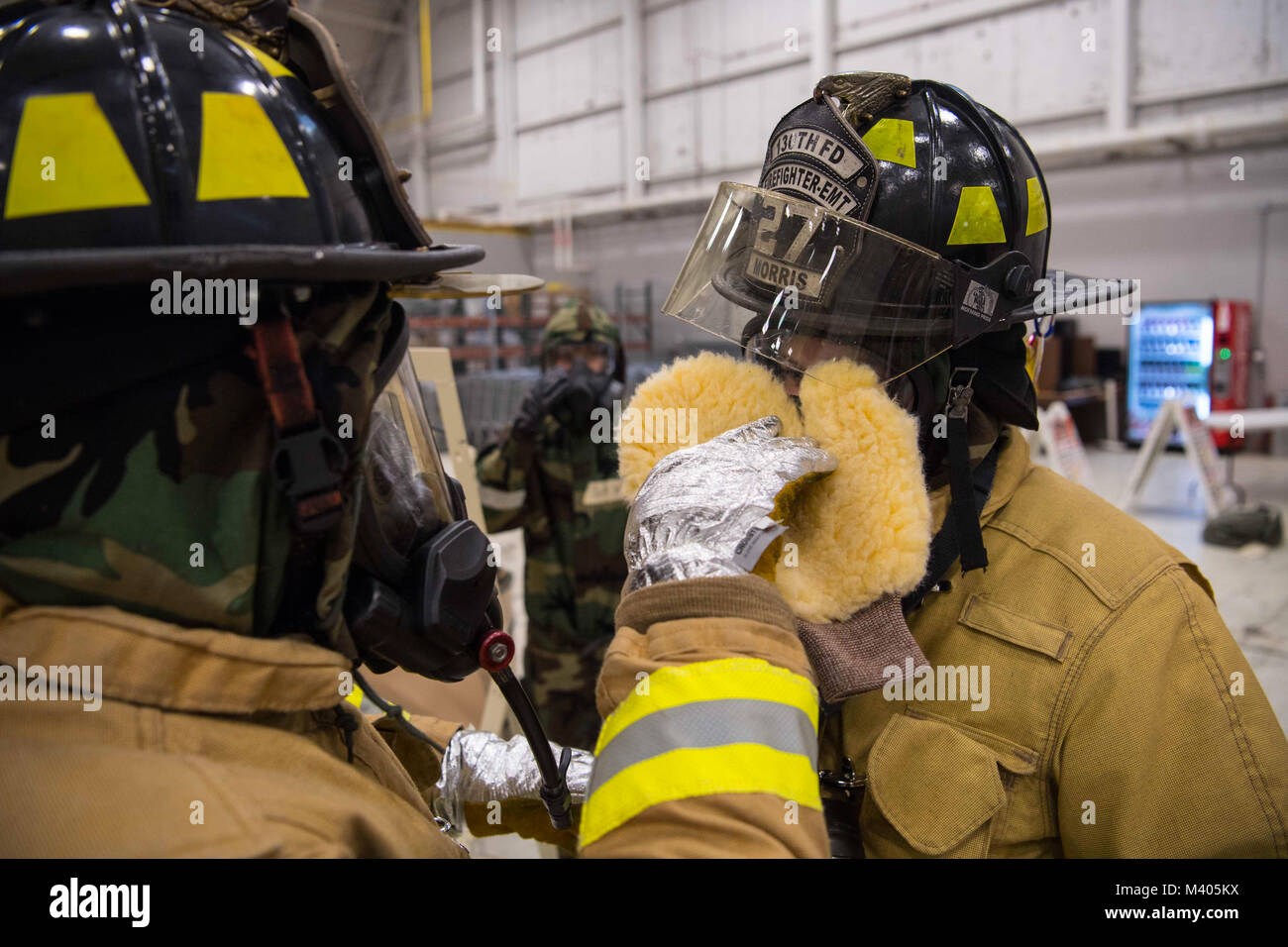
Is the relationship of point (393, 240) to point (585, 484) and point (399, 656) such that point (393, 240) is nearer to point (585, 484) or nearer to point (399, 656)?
point (399, 656)

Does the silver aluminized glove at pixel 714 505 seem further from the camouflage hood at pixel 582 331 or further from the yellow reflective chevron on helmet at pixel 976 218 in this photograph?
the camouflage hood at pixel 582 331

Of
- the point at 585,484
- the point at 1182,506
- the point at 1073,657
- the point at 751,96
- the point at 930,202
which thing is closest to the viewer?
the point at 1073,657

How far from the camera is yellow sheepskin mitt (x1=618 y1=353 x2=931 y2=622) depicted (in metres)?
1.19

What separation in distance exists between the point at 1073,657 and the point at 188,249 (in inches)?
48.0

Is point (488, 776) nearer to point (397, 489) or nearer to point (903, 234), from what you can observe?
point (397, 489)

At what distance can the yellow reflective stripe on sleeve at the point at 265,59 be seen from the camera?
868 mm

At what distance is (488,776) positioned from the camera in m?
1.47

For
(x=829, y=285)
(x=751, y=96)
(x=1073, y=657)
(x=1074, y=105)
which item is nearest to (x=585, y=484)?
(x=829, y=285)

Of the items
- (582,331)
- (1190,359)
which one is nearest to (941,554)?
(582,331)

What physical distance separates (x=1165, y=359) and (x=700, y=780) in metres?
10.8

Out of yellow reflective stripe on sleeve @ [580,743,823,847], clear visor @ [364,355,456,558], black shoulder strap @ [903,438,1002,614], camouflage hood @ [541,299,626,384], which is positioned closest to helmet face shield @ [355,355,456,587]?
clear visor @ [364,355,456,558]

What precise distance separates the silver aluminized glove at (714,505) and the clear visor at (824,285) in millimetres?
232

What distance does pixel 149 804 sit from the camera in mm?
689

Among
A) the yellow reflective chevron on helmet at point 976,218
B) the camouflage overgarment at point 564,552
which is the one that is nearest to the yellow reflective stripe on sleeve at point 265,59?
the yellow reflective chevron on helmet at point 976,218
